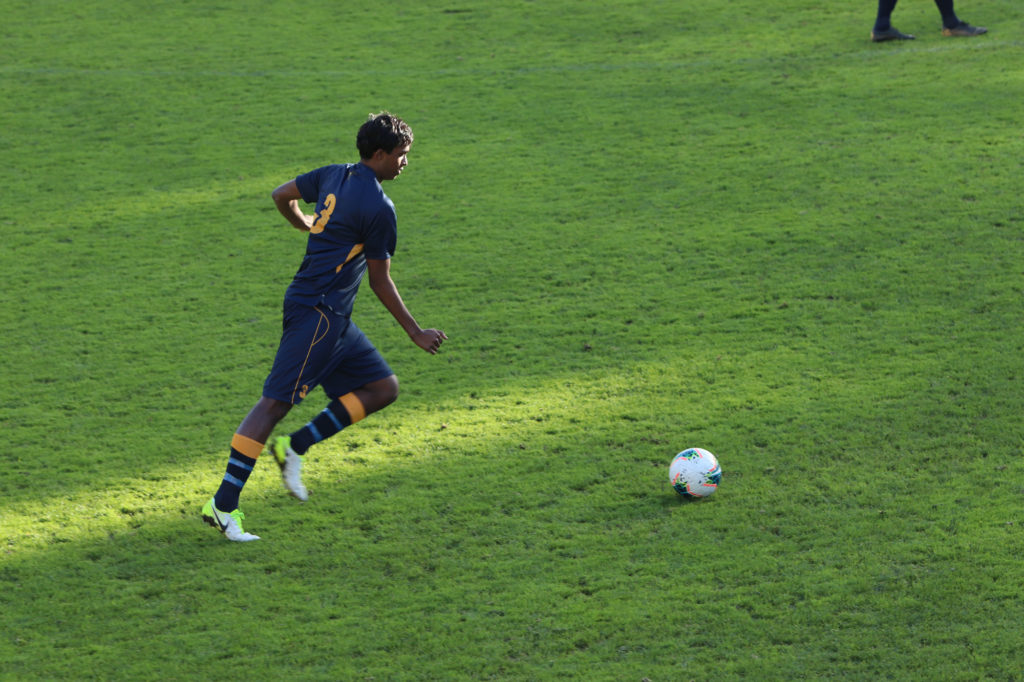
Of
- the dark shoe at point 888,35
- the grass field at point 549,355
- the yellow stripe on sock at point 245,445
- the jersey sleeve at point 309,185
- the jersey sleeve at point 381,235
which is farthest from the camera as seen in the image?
the dark shoe at point 888,35

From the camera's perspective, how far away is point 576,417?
6.02 metres

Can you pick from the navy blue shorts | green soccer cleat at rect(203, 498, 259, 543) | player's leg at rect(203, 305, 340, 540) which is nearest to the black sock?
the navy blue shorts

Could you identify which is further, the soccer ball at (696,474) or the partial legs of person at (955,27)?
the partial legs of person at (955,27)

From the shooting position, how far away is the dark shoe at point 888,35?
11.7 meters

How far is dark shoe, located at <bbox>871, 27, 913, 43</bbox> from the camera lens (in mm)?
11703

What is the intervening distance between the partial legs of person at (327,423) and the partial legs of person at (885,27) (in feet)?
28.1

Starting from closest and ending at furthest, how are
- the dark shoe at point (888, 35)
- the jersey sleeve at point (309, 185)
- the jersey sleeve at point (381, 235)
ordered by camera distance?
the jersey sleeve at point (381, 235) < the jersey sleeve at point (309, 185) < the dark shoe at point (888, 35)

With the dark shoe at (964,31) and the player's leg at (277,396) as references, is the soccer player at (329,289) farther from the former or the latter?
the dark shoe at (964,31)

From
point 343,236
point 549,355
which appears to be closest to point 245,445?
point 343,236

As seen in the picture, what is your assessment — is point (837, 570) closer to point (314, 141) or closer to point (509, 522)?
point (509, 522)

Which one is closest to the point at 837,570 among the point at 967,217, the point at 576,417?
the point at 576,417

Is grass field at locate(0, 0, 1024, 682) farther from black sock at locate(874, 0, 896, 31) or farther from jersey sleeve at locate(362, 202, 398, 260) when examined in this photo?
jersey sleeve at locate(362, 202, 398, 260)

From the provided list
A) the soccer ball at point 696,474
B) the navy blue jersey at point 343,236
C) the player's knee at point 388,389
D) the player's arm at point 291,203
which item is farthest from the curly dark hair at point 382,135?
the soccer ball at point 696,474

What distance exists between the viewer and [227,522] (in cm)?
492
